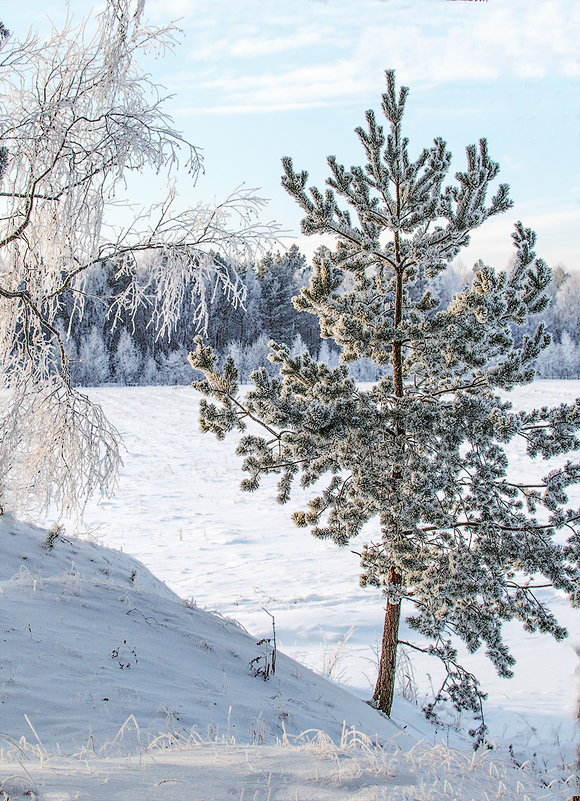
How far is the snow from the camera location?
245 centimetres

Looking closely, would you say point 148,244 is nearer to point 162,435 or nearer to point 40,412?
point 40,412

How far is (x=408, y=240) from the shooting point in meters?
5.48

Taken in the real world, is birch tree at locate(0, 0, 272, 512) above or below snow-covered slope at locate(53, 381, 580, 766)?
above

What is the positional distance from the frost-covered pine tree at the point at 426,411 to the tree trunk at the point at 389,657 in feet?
1.35

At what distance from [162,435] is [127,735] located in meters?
24.2

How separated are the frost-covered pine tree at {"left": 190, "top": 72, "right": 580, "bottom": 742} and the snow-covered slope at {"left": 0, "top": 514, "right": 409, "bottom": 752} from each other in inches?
50.8

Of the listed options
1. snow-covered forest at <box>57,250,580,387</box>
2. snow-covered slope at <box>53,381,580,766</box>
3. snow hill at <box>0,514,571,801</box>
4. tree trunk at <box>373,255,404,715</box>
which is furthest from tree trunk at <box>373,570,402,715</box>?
snow-covered forest at <box>57,250,580,387</box>

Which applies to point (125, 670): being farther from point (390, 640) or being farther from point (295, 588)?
point (295, 588)

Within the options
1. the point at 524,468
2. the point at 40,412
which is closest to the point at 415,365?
the point at 40,412

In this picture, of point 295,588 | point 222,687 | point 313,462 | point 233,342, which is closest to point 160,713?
point 222,687

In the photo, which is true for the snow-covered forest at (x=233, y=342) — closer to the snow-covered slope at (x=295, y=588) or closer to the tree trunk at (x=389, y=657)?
the snow-covered slope at (x=295, y=588)

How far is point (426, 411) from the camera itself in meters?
5.15

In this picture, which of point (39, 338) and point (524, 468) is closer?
point (39, 338)

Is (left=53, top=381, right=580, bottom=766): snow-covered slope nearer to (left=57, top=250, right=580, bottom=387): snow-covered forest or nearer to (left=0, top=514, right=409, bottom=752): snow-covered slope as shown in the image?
(left=0, top=514, right=409, bottom=752): snow-covered slope
